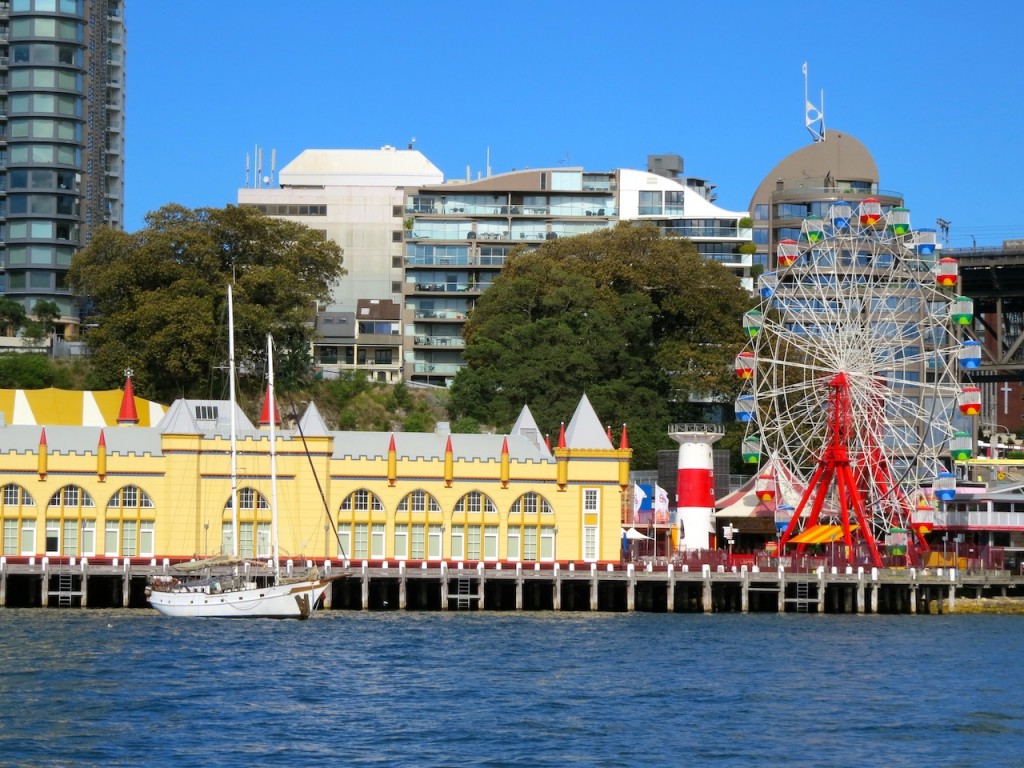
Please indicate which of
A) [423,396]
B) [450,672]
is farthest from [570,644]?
[423,396]

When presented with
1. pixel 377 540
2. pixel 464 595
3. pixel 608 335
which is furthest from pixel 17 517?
pixel 608 335

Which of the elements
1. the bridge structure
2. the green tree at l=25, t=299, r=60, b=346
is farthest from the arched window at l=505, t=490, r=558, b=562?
the green tree at l=25, t=299, r=60, b=346

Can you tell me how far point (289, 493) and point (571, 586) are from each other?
13.2 meters

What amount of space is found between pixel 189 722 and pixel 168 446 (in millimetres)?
35787

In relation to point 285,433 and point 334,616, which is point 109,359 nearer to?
point 285,433

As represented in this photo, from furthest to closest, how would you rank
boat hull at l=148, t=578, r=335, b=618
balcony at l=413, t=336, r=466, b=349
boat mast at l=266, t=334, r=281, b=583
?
balcony at l=413, t=336, r=466, b=349
boat mast at l=266, t=334, r=281, b=583
boat hull at l=148, t=578, r=335, b=618

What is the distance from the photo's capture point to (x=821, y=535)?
97062 mm

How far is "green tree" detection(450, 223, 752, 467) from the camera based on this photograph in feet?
387

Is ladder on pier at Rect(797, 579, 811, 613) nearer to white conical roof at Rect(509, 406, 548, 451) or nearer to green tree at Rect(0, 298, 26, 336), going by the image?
white conical roof at Rect(509, 406, 548, 451)

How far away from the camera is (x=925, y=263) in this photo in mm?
98438

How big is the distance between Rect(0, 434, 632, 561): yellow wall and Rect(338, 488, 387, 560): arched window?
0.29 ft

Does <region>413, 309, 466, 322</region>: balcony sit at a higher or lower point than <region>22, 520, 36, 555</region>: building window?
higher

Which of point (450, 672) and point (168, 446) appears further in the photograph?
point (168, 446)

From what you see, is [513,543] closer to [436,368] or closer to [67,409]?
[67,409]
